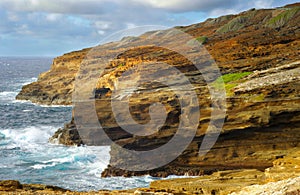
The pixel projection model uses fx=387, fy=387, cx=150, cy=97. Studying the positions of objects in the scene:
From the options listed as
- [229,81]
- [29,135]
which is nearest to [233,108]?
[229,81]

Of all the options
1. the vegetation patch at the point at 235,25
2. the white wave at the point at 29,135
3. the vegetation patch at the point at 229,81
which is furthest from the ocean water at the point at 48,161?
the vegetation patch at the point at 235,25

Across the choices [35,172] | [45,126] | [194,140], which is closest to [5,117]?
[45,126]

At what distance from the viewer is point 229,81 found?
3512cm

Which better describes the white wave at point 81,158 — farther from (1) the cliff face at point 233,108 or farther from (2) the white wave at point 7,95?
(2) the white wave at point 7,95

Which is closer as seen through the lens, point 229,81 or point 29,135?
point 229,81

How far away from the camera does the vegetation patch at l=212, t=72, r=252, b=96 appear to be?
1293 inches

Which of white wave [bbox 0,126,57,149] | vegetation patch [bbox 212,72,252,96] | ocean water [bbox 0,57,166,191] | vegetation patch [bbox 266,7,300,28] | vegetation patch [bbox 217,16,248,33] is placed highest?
vegetation patch [bbox 217,16,248,33]

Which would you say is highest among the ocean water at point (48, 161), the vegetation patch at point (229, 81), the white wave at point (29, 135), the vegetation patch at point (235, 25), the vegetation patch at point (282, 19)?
the vegetation patch at point (235, 25)

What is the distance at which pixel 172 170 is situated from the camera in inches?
1128

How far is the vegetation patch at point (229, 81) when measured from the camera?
Result: 32838 millimetres

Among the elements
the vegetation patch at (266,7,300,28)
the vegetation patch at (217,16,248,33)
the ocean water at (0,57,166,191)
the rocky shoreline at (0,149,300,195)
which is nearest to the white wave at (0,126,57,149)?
the ocean water at (0,57,166,191)

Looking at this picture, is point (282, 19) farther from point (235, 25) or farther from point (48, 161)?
point (48, 161)

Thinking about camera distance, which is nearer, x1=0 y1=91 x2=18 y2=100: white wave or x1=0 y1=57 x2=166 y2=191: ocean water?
x1=0 y1=57 x2=166 y2=191: ocean water

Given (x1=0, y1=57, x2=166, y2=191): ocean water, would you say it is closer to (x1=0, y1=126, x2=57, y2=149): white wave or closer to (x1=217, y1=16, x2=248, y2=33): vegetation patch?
(x1=0, y1=126, x2=57, y2=149): white wave
